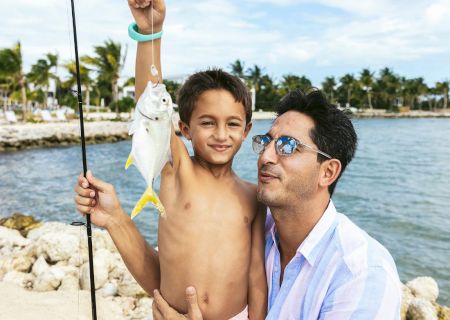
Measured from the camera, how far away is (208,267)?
8.38 feet

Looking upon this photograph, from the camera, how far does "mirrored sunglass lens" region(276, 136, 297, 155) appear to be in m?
2.46

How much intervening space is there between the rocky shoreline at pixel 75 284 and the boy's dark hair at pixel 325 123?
9.12 feet

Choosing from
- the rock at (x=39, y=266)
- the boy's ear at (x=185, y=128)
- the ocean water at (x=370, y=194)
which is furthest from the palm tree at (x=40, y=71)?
the boy's ear at (x=185, y=128)

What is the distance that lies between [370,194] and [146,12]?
16.0 m

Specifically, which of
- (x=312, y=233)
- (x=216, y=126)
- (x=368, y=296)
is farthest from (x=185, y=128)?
(x=368, y=296)

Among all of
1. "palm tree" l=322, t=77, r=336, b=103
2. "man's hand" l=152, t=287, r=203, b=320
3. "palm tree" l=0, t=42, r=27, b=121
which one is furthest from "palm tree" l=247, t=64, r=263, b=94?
"man's hand" l=152, t=287, r=203, b=320

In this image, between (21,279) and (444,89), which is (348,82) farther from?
(21,279)

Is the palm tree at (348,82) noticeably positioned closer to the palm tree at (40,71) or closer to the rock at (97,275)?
the palm tree at (40,71)

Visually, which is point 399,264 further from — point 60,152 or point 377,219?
point 60,152

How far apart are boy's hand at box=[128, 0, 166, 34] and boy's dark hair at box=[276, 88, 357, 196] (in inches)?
33.8

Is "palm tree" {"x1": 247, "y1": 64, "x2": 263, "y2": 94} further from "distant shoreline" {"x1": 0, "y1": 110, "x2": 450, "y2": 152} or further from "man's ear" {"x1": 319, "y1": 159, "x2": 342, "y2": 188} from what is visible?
"man's ear" {"x1": 319, "y1": 159, "x2": 342, "y2": 188}

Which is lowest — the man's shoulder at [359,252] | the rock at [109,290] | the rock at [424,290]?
the rock at [424,290]

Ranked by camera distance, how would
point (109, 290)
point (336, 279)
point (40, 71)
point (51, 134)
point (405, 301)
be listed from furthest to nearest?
point (40, 71)
point (51, 134)
point (109, 290)
point (405, 301)
point (336, 279)

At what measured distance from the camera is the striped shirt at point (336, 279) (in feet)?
6.60
